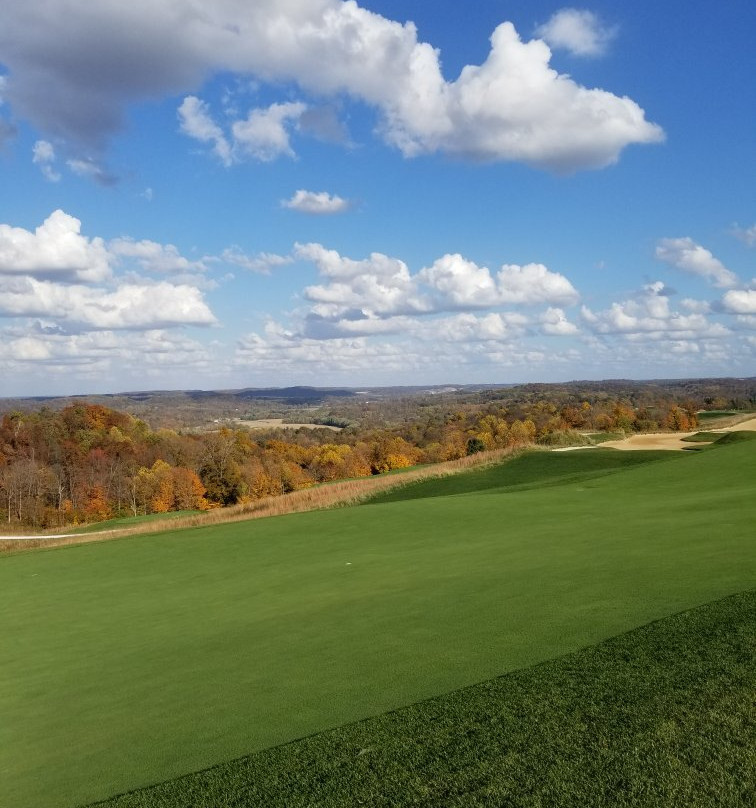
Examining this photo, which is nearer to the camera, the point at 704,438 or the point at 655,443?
the point at 655,443

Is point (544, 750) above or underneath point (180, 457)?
above

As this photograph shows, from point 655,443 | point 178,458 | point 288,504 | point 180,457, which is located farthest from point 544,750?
point 178,458

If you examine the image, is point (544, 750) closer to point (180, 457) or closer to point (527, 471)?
point (527, 471)

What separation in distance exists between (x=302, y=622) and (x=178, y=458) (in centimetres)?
8962

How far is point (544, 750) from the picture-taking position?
4.75 meters

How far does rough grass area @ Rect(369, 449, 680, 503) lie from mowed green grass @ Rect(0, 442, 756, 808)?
51.2ft

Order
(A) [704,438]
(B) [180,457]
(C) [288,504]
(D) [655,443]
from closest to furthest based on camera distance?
(C) [288,504]
(D) [655,443]
(A) [704,438]
(B) [180,457]

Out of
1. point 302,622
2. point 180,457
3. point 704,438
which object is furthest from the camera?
point 180,457

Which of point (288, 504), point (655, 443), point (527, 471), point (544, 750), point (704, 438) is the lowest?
point (288, 504)

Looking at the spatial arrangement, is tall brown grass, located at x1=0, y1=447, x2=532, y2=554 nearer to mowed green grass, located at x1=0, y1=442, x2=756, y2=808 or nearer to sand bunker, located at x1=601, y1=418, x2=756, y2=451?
sand bunker, located at x1=601, y1=418, x2=756, y2=451

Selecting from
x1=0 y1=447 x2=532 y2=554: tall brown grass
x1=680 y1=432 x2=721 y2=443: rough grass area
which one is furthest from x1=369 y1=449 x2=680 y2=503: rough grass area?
x1=680 y1=432 x2=721 y2=443: rough grass area

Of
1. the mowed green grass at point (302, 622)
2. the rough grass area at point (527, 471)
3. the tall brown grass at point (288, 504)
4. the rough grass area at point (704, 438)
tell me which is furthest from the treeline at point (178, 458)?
the mowed green grass at point (302, 622)

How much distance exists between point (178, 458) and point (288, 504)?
67966 mm

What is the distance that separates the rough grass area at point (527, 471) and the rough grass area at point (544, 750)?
90.0ft
